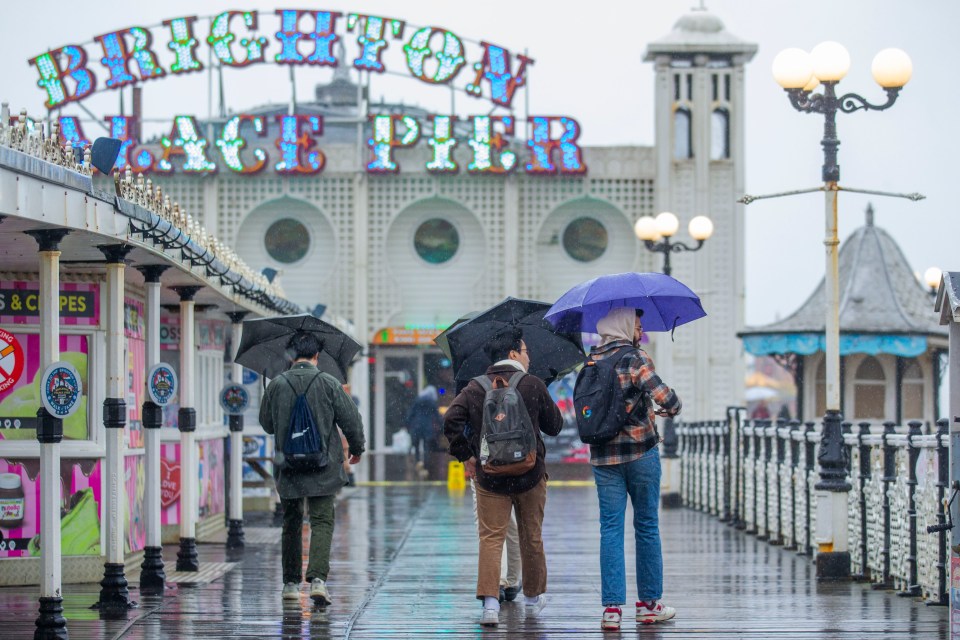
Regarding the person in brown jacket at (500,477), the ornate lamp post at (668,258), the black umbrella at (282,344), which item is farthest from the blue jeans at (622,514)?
the ornate lamp post at (668,258)

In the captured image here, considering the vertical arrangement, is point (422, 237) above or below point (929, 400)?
above

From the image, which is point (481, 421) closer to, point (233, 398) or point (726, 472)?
point (233, 398)

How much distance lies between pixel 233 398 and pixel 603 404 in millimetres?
6778

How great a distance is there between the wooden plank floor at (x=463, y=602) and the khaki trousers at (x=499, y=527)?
0.32 metres

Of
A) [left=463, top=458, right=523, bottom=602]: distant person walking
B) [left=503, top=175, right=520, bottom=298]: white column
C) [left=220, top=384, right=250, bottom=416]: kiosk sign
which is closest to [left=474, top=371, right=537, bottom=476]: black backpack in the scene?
[left=463, top=458, right=523, bottom=602]: distant person walking

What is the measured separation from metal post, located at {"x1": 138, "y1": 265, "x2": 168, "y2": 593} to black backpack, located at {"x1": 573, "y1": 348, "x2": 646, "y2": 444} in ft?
12.6

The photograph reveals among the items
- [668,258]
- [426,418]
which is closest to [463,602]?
[668,258]

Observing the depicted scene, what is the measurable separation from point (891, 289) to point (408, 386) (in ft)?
39.0

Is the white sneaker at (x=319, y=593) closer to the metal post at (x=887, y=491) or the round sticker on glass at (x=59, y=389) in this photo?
the round sticker on glass at (x=59, y=389)

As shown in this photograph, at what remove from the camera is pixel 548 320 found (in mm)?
10320

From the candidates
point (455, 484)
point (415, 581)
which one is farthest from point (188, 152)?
point (415, 581)

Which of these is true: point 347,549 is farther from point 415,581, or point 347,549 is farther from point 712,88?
point 712,88

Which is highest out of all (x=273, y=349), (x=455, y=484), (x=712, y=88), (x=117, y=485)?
(x=712, y=88)

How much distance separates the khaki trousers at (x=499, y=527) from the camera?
948 cm
